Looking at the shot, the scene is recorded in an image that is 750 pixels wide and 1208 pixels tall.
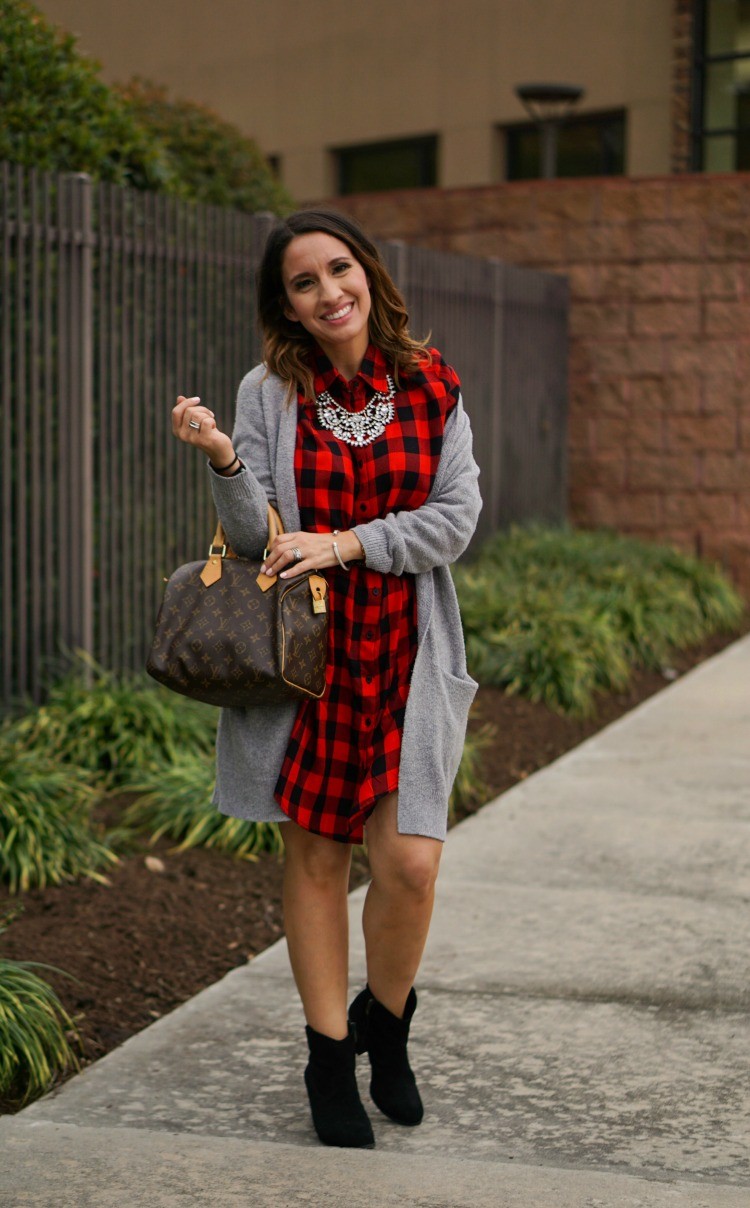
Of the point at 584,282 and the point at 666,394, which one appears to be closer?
the point at 666,394

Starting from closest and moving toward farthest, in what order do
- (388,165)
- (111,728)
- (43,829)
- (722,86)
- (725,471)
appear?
(43,829) < (111,728) < (725,471) < (722,86) < (388,165)

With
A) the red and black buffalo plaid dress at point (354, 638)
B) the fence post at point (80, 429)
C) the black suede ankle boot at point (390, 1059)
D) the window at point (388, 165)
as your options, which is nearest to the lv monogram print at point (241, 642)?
the red and black buffalo plaid dress at point (354, 638)

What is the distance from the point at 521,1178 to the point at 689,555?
32.1ft

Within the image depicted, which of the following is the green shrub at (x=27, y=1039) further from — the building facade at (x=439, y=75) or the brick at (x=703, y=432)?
the building facade at (x=439, y=75)

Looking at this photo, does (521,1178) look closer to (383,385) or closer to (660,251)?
(383,385)

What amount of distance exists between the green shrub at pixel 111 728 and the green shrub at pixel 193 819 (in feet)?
0.94

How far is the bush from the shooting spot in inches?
340

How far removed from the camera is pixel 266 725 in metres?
3.37

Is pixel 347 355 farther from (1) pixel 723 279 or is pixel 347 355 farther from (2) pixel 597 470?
(2) pixel 597 470

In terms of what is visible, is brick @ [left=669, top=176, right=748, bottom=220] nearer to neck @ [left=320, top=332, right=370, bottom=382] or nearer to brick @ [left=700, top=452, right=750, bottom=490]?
brick @ [left=700, top=452, right=750, bottom=490]

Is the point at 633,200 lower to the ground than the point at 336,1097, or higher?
higher

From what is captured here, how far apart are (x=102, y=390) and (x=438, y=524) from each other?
14.3 ft

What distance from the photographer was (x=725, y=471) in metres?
12.5

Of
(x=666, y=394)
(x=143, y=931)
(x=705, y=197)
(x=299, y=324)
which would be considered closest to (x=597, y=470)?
(x=666, y=394)
